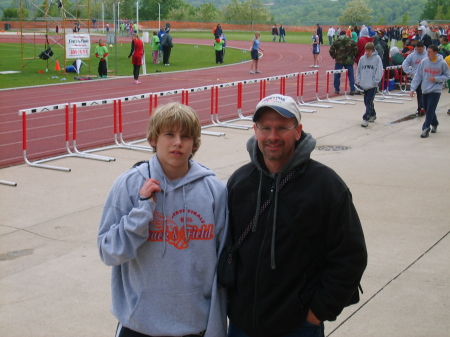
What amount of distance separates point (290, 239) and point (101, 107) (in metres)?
15.3

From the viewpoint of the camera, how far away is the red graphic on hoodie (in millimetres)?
2672

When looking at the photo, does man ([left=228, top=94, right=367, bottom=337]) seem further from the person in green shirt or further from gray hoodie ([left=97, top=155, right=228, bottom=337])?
the person in green shirt

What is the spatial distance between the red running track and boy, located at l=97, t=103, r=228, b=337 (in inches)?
324

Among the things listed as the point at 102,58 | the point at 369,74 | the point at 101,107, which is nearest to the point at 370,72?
the point at 369,74

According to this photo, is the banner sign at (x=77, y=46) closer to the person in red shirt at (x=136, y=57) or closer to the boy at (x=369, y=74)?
the person in red shirt at (x=136, y=57)

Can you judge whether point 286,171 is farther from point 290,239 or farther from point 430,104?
point 430,104

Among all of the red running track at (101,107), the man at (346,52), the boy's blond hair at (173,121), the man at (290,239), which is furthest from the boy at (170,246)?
the man at (346,52)

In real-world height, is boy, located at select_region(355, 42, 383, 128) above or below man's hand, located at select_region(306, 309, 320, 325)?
above

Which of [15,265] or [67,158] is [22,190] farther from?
[15,265]

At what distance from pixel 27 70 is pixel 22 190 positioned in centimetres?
2171

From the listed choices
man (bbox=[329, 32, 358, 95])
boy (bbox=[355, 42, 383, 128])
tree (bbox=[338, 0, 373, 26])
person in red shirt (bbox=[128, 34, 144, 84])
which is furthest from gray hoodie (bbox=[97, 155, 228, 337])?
tree (bbox=[338, 0, 373, 26])

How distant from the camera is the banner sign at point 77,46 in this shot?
25516mm

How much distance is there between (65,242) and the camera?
652cm

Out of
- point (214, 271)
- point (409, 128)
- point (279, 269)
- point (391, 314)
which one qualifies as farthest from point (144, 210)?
point (409, 128)
